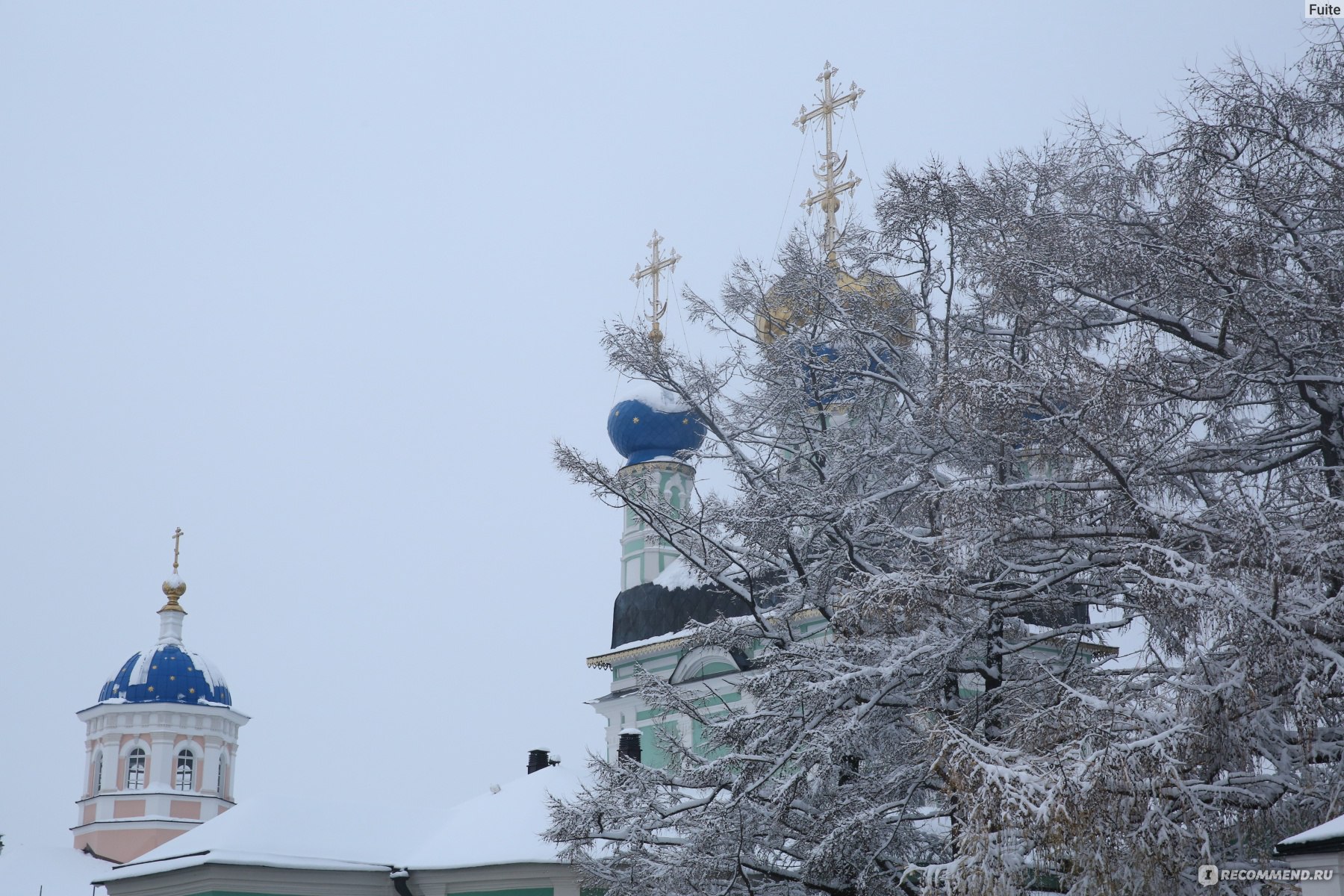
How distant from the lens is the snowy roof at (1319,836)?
6.23 meters

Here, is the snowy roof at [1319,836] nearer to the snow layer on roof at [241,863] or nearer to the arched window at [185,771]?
the snow layer on roof at [241,863]

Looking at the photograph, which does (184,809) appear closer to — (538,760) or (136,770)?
(136,770)

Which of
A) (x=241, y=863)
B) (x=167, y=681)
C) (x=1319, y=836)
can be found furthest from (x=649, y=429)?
(x=1319, y=836)

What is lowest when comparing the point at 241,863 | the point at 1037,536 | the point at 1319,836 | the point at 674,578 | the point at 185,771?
the point at 1319,836

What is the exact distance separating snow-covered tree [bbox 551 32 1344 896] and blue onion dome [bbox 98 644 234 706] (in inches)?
1041

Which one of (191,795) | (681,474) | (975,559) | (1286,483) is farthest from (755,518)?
(191,795)

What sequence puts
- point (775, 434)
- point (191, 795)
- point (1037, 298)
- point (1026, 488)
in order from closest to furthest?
point (1026, 488), point (1037, 298), point (775, 434), point (191, 795)

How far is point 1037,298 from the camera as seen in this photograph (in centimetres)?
1089

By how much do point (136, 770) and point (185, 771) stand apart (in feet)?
3.74

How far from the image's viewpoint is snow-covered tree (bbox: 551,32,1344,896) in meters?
8.02

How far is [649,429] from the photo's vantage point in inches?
1107

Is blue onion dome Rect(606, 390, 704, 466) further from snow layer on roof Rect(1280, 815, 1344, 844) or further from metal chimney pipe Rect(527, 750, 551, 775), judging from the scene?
snow layer on roof Rect(1280, 815, 1344, 844)

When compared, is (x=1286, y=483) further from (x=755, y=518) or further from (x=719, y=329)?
(x=719, y=329)

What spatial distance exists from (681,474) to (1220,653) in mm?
19742
